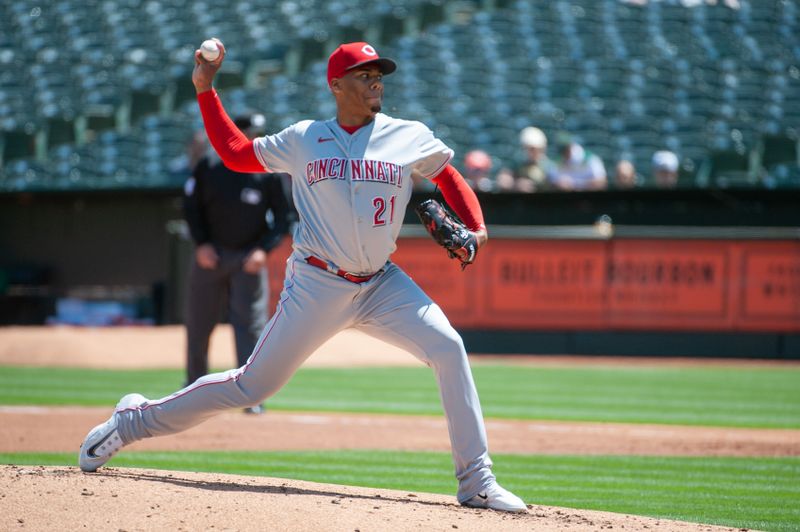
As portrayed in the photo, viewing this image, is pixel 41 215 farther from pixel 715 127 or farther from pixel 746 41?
pixel 746 41

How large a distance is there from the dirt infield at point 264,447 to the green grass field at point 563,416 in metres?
0.47

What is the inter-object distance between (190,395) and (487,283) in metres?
10.6

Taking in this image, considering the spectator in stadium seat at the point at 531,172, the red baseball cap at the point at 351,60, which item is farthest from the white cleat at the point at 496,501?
the spectator in stadium seat at the point at 531,172

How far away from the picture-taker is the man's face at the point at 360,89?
4.71 m

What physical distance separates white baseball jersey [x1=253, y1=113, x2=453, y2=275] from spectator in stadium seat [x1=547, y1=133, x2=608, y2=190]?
11.3 meters

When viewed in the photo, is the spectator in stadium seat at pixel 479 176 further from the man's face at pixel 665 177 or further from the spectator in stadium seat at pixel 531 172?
the man's face at pixel 665 177

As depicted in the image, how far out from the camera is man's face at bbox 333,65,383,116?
4.71 meters

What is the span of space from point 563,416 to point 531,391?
6.20 feet

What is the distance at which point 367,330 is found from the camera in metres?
4.85

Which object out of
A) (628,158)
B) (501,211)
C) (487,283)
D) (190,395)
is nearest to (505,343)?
(487,283)

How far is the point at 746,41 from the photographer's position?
20.8 meters

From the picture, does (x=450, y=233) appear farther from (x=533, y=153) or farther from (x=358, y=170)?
(x=533, y=153)

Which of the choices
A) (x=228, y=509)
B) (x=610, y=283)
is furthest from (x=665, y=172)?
(x=228, y=509)

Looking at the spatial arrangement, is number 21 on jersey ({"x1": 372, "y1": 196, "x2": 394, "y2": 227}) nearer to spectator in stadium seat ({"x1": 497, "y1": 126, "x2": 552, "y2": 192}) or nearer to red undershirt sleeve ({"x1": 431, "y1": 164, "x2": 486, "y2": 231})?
red undershirt sleeve ({"x1": 431, "y1": 164, "x2": 486, "y2": 231})
